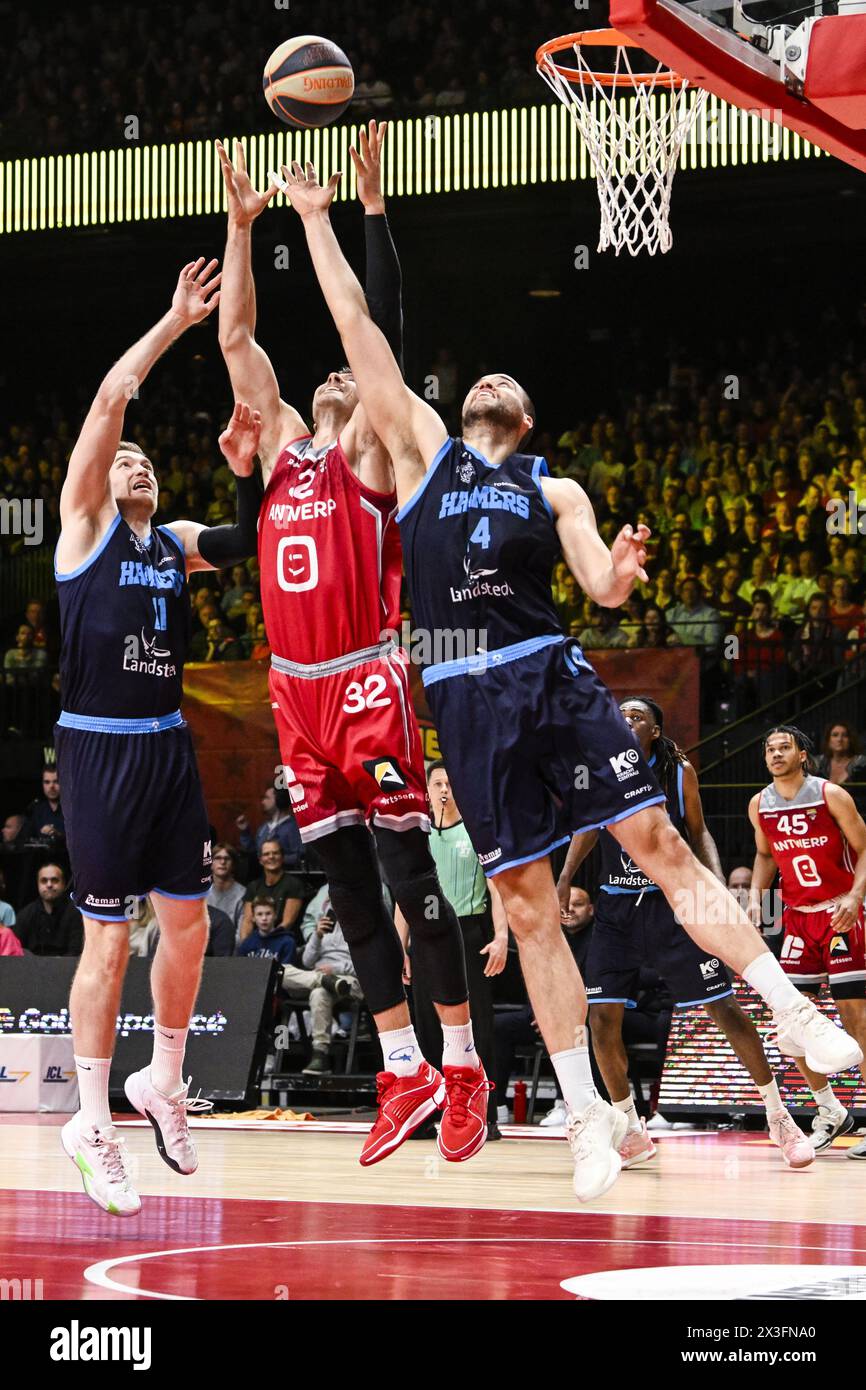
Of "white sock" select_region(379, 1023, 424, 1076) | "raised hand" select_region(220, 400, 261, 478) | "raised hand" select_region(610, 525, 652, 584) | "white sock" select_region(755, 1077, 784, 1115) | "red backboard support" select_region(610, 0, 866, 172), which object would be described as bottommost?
"white sock" select_region(755, 1077, 784, 1115)

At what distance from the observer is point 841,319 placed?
62.5 ft

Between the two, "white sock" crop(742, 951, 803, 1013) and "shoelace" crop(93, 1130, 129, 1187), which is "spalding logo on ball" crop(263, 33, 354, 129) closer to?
"white sock" crop(742, 951, 803, 1013)

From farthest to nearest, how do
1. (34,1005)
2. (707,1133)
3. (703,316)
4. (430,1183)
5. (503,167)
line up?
(703,316), (503,167), (34,1005), (707,1133), (430,1183)

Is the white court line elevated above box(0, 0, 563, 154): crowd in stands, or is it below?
below

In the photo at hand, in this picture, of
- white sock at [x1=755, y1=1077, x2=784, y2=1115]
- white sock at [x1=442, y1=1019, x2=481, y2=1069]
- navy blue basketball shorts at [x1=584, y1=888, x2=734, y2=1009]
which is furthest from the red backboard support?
white sock at [x1=755, y1=1077, x2=784, y2=1115]

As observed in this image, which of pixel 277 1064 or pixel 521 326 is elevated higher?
pixel 521 326

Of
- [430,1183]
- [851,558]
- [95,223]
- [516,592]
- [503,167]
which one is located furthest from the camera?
[95,223]

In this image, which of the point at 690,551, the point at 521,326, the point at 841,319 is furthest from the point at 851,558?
the point at 521,326

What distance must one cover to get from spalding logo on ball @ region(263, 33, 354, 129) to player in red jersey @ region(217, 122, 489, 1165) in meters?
0.36

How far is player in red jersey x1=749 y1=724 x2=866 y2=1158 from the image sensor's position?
9.68 meters

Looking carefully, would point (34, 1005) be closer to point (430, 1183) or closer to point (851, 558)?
point (430, 1183)

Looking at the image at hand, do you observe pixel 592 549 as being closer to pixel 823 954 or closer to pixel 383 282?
pixel 383 282

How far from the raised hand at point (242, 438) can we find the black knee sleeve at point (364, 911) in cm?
138

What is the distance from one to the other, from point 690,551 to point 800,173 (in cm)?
→ 428
